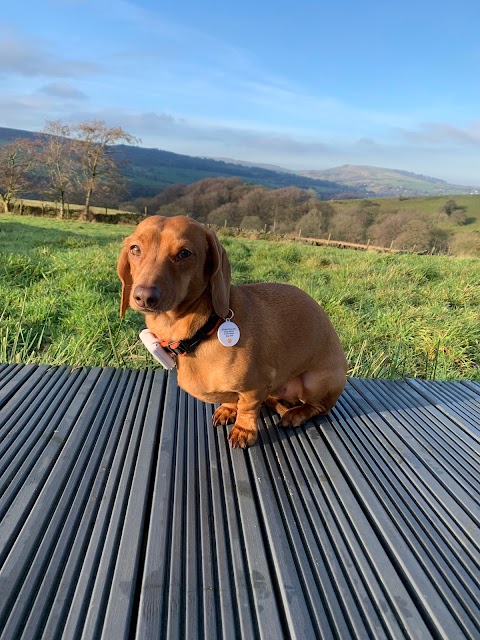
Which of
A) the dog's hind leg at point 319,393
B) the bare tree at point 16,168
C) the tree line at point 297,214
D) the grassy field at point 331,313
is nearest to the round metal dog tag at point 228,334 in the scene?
the dog's hind leg at point 319,393

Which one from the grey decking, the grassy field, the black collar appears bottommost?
the grassy field

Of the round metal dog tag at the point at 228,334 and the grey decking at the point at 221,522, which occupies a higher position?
the round metal dog tag at the point at 228,334

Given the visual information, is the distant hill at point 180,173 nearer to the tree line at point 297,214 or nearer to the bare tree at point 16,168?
the tree line at point 297,214

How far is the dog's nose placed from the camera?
4.49 ft

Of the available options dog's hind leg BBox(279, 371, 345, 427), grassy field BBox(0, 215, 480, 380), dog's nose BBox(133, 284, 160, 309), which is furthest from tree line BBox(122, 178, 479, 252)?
dog's nose BBox(133, 284, 160, 309)

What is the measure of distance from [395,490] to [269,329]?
0.74 m

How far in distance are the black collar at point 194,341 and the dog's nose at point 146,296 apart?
0.79 feet

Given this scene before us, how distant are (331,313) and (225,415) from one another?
3636 millimetres

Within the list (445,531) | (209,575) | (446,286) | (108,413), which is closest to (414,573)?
(445,531)

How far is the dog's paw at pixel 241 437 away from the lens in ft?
5.03

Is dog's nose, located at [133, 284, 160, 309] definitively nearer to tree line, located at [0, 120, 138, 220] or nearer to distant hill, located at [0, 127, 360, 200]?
tree line, located at [0, 120, 138, 220]

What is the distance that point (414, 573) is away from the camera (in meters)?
1.04

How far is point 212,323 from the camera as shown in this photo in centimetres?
160

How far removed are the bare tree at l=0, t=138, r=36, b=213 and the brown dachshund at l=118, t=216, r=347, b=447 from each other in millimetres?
31581
